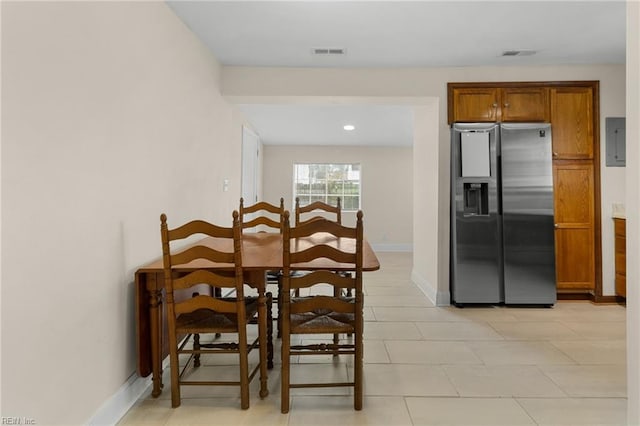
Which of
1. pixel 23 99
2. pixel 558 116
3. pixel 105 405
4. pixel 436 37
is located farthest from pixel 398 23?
pixel 105 405

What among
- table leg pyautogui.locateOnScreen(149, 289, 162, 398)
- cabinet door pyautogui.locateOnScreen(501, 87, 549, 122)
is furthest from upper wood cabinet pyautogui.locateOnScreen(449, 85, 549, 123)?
table leg pyautogui.locateOnScreen(149, 289, 162, 398)

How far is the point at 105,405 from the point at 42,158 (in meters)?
1.24

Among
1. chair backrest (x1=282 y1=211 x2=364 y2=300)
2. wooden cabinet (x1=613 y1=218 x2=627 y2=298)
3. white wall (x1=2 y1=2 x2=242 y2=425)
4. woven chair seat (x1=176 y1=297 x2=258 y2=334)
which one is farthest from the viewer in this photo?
wooden cabinet (x1=613 y1=218 x2=627 y2=298)

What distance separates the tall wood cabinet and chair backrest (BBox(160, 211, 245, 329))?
9.72 feet

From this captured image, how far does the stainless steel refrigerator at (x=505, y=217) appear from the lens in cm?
405

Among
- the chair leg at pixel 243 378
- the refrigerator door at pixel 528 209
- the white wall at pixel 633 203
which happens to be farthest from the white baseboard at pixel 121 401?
the refrigerator door at pixel 528 209

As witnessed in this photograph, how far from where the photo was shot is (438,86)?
4.13 m

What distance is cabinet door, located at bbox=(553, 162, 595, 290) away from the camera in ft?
13.7

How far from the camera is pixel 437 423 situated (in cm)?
201

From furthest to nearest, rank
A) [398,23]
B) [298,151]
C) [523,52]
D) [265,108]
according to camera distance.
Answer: [298,151] < [265,108] < [523,52] < [398,23]

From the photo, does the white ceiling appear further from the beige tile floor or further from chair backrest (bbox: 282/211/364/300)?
the beige tile floor

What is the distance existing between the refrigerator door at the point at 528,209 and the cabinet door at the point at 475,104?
0.24 metres

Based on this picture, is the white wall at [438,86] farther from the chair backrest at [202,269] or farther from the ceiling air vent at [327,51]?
the chair backrest at [202,269]

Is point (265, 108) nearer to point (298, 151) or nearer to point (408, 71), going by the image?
point (408, 71)
